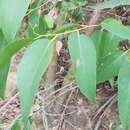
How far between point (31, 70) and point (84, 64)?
→ 10 cm

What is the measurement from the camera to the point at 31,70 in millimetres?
732

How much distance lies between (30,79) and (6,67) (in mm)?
146

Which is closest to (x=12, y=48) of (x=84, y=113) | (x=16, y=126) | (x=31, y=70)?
(x=31, y=70)

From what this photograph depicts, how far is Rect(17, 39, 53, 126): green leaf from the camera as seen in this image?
713mm

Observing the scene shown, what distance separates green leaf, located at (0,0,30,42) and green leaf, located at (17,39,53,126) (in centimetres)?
5

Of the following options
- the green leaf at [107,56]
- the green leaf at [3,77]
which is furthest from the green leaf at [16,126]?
the green leaf at [107,56]

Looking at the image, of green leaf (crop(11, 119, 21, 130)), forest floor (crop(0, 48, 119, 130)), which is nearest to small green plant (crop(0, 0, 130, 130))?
green leaf (crop(11, 119, 21, 130))

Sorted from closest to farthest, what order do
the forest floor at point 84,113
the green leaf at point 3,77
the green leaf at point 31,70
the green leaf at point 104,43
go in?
1. the green leaf at point 31,70
2. the green leaf at point 3,77
3. the green leaf at point 104,43
4. the forest floor at point 84,113

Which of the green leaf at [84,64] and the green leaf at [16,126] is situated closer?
the green leaf at [84,64]

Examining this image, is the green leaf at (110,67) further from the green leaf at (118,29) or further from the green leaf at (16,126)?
the green leaf at (16,126)

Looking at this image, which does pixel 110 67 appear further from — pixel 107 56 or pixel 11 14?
pixel 11 14

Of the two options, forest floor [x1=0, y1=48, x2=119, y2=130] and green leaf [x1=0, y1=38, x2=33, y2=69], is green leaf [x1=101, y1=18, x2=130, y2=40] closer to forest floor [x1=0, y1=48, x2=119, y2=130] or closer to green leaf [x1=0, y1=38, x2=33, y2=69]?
green leaf [x1=0, y1=38, x2=33, y2=69]

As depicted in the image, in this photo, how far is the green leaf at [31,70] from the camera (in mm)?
713

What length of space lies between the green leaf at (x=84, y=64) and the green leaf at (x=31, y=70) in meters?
0.05
